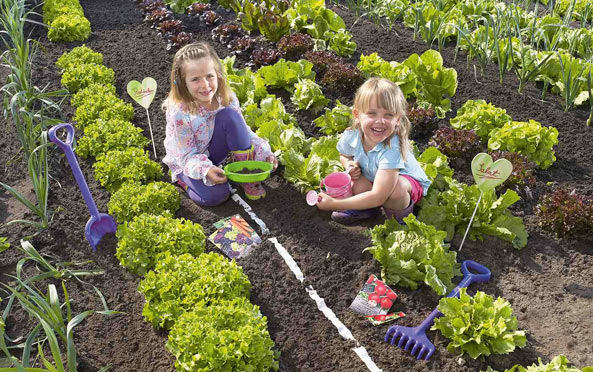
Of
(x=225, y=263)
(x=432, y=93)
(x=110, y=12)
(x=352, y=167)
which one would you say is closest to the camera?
(x=225, y=263)

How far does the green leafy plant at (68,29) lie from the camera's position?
7.53 meters

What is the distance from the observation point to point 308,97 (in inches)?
227

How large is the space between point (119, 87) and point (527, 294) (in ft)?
17.1

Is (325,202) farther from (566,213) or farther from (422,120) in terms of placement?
(566,213)

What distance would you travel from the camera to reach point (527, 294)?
3.86 metres

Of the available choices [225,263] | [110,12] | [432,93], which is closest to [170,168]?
[225,263]

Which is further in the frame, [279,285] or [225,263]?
[279,285]

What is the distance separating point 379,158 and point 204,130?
159 cm

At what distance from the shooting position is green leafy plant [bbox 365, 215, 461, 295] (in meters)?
3.75

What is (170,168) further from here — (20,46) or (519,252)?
(519,252)

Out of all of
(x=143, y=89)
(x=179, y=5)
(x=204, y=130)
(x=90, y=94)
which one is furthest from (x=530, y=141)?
(x=179, y=5)

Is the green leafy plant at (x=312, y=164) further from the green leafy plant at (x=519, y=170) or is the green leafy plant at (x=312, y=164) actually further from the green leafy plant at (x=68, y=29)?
the green leafy plant at (x=68, y=29)

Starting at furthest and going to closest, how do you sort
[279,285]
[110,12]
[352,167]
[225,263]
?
[110,12], [352,167], [279,285], [225,263]

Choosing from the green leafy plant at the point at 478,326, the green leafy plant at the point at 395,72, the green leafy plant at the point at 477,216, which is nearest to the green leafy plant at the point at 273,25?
the green leafy plant at the point at 395,72
